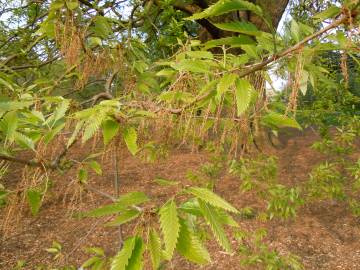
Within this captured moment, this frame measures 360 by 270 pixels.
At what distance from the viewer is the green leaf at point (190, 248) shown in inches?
31.8

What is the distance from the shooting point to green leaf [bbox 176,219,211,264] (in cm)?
81

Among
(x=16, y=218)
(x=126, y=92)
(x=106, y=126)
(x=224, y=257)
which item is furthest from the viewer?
(x=224, y=257)

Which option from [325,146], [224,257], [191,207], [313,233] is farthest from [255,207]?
[191,207]

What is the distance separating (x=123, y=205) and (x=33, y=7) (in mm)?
4760

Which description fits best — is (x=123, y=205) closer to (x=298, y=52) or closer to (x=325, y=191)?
(x=298, y=52)

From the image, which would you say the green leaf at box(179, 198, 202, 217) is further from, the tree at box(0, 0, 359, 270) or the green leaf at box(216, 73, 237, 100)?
the green leaf at box(216, 73, 237, 100)

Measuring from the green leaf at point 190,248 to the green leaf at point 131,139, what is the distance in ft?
1.10

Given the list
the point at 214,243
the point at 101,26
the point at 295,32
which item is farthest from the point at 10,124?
the point at 214,243

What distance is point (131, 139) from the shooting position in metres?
1.12

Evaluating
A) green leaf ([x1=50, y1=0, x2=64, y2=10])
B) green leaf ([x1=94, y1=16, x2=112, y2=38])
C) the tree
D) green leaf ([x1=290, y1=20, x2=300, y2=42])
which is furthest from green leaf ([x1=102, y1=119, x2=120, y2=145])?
green leaf ([x1=94, y1=16, x2=112, y2=38])

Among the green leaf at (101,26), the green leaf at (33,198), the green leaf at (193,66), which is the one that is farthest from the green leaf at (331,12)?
the green leaf at (101,26)

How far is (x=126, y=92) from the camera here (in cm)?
209

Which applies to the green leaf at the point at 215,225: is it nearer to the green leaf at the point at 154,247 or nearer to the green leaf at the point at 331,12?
the green leaf at the point at 154,247

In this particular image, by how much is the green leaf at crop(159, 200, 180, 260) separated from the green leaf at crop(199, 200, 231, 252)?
0.07m
